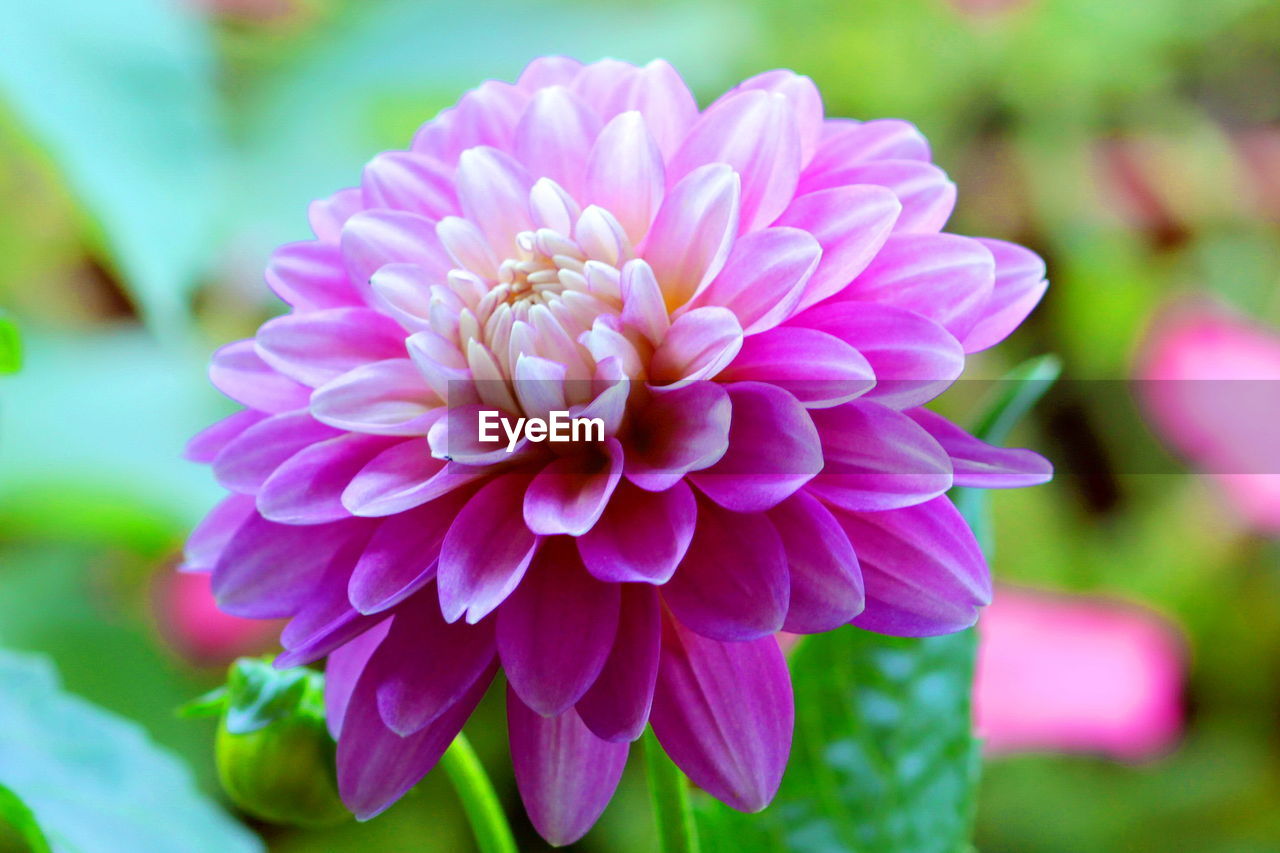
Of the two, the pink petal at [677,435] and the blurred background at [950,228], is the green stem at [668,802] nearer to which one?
the pink petal at [677,435]

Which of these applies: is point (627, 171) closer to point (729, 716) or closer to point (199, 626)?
point (729, 716)

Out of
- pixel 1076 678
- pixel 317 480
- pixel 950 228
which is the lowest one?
pixel 1076 678

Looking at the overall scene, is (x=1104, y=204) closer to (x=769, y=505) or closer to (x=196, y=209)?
(x=196, y=209)

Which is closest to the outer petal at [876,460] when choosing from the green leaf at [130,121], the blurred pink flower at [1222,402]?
the green leaf at [130,121]

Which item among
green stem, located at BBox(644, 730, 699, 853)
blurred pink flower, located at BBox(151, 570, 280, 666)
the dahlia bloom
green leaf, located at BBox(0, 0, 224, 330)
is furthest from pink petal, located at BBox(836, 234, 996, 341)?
blurred pink flower, located at BBox(151, 570, 280, 666)

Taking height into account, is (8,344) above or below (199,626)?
above

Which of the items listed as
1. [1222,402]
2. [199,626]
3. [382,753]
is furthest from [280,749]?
[1222,402]
